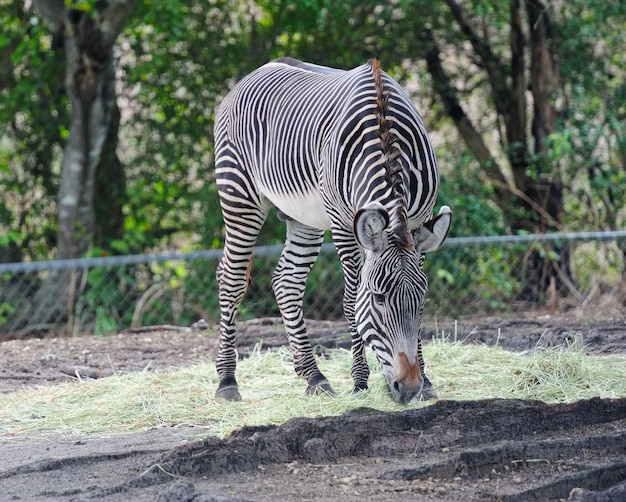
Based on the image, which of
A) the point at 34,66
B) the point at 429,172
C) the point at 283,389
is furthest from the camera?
the point at 34,66

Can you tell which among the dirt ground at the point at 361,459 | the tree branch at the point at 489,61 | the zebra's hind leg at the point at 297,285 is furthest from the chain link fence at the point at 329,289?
the dirt ground at the point at 361,459

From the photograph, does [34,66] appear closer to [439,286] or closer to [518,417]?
[439,286]

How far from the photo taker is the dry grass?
200 inches

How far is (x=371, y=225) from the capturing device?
14.0 ft

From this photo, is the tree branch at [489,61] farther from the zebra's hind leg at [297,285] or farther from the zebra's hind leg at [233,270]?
the zebra's hind leg at [233,270]

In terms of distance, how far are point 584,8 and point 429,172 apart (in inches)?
275

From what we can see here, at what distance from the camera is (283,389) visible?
588 centimetres

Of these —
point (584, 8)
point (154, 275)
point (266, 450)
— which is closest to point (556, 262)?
point (584, 8)

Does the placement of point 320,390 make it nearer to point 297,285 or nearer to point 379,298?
point 297,285

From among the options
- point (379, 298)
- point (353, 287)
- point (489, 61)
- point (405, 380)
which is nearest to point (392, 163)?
point (379, 298)

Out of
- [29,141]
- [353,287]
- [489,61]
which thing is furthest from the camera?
[29,141]

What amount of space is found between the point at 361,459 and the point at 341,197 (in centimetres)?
151

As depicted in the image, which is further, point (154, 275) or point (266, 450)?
point (154, 275)

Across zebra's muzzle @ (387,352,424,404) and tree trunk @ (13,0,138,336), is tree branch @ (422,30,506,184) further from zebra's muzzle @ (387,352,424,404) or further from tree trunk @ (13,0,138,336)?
zebra's muzzle @ (387,352,424,404)
